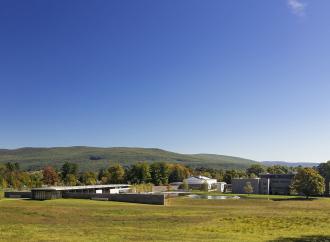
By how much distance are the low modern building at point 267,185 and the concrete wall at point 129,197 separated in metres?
82.0

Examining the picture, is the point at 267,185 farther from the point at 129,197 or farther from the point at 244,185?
the point at 129,197

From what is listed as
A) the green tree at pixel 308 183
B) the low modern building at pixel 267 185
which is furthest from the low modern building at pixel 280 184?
the green tree at pixel 308 183

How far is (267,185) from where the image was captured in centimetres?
18038

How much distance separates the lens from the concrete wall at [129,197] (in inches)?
4156

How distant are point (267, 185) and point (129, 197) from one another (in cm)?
8865

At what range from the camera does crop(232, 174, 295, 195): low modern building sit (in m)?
180

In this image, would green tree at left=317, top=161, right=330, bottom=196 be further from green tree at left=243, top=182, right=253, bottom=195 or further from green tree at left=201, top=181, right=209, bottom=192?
green tree at left=201, top=181, right=209, bottom=192

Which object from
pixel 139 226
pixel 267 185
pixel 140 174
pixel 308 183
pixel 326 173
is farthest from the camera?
pixel 140 174

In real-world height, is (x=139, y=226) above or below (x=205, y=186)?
above

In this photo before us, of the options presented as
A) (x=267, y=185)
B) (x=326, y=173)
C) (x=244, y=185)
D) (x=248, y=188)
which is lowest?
Answer: (x=248, y=188)

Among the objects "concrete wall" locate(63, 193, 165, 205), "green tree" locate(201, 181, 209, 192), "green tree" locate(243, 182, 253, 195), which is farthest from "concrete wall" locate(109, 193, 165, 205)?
"green tree" locate(201, 181, 209, 192)

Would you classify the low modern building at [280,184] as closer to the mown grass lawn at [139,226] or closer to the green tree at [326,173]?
the green tree at [326,173]

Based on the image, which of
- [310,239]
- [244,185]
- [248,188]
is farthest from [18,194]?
[244,185]

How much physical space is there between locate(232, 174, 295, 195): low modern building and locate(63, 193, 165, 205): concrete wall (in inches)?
3229
